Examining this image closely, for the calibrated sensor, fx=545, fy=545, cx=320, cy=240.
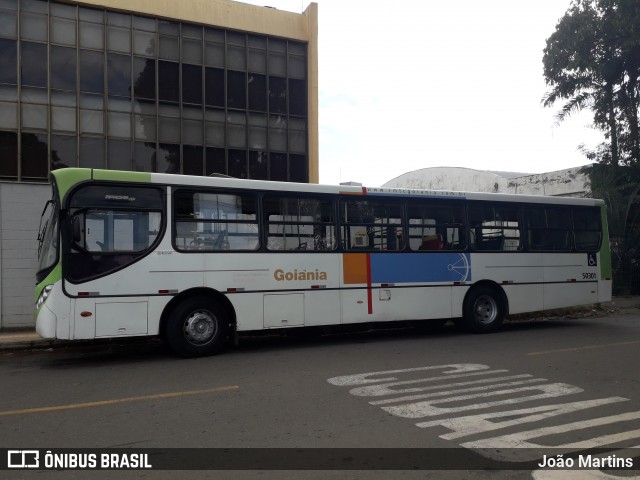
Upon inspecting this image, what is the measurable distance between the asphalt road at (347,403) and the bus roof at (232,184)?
300 cm

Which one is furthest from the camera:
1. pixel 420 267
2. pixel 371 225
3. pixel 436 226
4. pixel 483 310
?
pixel 483 310

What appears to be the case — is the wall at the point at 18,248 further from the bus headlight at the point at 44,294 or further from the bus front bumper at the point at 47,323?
the bus front bumper at the point at 47,323

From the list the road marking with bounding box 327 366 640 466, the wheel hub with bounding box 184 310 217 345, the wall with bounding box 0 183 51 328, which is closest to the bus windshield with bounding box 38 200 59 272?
the wheel hub with bounding box 184 310 217 345

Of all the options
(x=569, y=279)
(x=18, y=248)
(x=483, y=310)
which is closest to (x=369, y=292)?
(x=483, y=310)

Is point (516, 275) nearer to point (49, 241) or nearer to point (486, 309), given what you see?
point (486, 309)

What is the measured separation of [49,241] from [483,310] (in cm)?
892

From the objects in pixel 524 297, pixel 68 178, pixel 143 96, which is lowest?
pixel 524 297

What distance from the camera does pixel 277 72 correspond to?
1927cm

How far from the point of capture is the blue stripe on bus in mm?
10969

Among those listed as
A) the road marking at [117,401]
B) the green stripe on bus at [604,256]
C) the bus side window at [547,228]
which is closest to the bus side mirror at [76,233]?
the road marking at [117,401]

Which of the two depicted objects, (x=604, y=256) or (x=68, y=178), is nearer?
(x=68, y=178)

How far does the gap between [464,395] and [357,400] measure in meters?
1.29

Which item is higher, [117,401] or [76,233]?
[76,233]

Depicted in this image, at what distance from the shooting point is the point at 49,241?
8.94m
